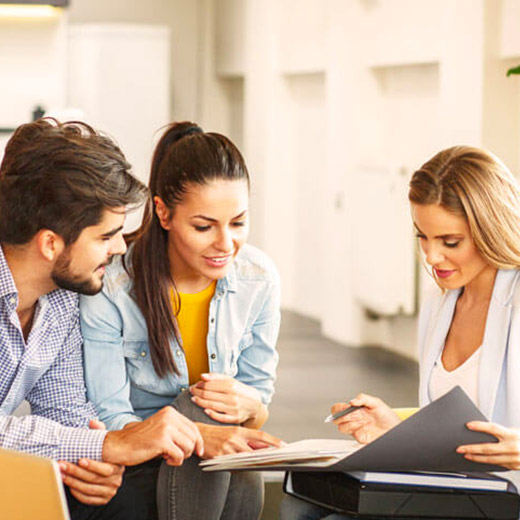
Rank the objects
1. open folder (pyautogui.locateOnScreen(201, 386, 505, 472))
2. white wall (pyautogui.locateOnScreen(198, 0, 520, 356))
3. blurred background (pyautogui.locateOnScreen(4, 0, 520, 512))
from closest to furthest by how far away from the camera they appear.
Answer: open folder (pyautogui.locateOnScreen(201, 386, 505, 472))
white wall (pyautogui.locateOnScreen(198, 0, 520, 356))
blurred background (pyautogui.locateOnScreen(4, 0, 520, 512))

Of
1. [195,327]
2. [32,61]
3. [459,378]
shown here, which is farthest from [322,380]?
[32,61]

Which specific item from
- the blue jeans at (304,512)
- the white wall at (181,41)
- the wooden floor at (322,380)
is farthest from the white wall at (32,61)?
the blue jeans at (304,512)

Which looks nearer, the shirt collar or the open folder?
the open folder

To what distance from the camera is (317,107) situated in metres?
7.81

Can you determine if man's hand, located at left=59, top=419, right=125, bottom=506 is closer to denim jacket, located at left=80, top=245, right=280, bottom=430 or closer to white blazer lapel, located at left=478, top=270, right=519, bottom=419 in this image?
denim jacket, located at left=80, top=245, right=280, bottom=430

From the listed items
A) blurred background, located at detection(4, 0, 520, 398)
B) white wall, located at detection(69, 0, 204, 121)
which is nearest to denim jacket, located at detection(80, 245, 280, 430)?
blurred background, located at detection(4, 0, 520, 398)

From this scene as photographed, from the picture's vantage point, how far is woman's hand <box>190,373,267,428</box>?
2.11 meters

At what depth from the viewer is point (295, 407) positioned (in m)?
4.98

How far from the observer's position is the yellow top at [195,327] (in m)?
2.28

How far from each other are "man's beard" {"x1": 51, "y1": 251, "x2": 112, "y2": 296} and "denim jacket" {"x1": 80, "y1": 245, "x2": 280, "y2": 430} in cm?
22

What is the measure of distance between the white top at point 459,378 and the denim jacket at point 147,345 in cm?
37

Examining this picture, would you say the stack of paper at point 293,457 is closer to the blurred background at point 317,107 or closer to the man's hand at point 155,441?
the man's hand at point 155,441

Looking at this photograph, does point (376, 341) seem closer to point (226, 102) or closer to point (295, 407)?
point (295, 407)

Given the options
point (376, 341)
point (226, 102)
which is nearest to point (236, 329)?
point (376, 341)
